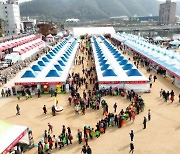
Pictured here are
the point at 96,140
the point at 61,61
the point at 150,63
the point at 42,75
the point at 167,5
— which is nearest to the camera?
the point at 96,140

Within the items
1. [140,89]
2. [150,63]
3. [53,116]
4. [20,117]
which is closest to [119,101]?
[140,89]

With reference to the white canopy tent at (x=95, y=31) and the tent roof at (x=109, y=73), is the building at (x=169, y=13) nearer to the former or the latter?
the white canopy tent at (x=95, y=31)

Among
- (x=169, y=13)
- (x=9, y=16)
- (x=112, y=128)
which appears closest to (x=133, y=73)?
(x=112, y=128)

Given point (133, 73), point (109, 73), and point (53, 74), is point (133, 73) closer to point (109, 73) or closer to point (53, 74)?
point (109, 73)

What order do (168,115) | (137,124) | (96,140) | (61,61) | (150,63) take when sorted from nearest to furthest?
(96,140) → (137,124) → (168,115) → (61,61) → (150,63)

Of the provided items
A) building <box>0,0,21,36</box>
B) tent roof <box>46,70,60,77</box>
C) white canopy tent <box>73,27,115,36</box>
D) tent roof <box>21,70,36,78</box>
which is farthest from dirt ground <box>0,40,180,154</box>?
building <box>0,0,21,36</box>

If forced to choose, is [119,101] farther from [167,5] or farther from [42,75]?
[167,5]

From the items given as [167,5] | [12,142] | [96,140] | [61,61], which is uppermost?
[167,5]

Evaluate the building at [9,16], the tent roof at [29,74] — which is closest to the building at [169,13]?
the building at [9,16]
